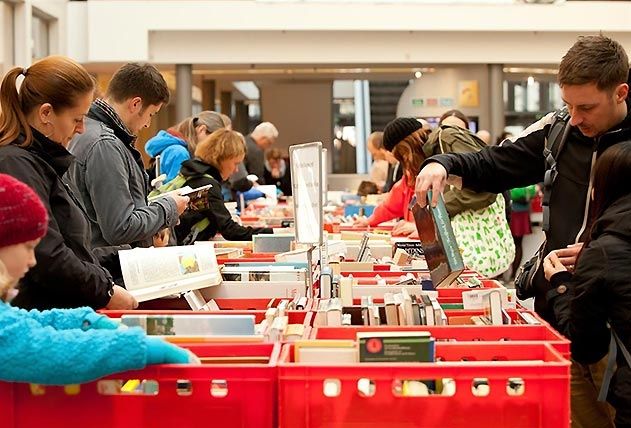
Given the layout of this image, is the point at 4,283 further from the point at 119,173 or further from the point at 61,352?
the point at 119,173

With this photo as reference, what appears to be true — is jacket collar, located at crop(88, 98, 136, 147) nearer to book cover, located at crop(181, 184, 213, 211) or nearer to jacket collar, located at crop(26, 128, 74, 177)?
book cover, located at crop(181, 184, 213, 211)

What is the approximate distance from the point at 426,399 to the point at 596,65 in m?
1.30

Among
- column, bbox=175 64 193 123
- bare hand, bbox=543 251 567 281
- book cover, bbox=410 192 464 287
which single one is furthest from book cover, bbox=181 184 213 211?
column, bbox=175 64 193 123

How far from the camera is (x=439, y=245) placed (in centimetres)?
261

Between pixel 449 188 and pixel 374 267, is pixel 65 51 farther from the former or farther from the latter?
pixel 374 267

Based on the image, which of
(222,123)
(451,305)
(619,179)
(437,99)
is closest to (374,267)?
(451,305)

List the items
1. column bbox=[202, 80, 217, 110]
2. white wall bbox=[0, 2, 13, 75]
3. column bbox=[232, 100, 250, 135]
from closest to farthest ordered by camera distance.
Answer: white wall bbox=[0, 2, 13, 75] → column bbox=[202, 80, 217, 110] → column bbox=[232, 100, 250, 135]

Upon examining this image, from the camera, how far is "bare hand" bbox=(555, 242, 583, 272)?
2658mm

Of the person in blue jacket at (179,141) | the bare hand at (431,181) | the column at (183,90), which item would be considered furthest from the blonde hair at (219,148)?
the column at (183,90)

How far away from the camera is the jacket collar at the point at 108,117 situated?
3.43 meters

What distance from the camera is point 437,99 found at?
14.4m

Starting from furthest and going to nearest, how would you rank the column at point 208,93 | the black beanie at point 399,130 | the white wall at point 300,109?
the column at point 208,93 < the white wall at point 300,109 < the black beanie at point 399,130

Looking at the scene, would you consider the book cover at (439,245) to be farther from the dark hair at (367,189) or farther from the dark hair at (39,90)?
the dark hair at (367,189)

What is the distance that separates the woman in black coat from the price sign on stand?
29.1 inches
